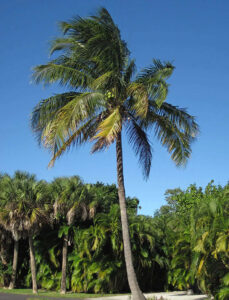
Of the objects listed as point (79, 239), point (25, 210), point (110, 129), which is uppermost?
point (110, 129)

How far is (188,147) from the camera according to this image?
55.9 feet

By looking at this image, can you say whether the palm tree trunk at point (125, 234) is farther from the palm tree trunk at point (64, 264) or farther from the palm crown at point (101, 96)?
the palm tree trunk at point (64, 264)

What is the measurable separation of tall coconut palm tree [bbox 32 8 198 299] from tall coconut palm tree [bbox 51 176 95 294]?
8450mm

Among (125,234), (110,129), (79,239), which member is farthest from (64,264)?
(110,129)

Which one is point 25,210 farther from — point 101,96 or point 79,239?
point 101,96

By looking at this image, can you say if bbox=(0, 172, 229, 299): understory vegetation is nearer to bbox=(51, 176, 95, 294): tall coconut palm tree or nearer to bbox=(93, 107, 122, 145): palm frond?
bbox=(51, 176, 95, 294): tall coconut palm tree

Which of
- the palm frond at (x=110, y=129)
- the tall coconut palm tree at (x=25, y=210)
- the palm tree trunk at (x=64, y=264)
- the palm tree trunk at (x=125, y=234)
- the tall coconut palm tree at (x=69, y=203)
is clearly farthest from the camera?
the tall coconut palm tree at (x=69, y=203)

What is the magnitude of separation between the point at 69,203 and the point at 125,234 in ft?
33.3

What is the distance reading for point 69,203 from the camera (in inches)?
975

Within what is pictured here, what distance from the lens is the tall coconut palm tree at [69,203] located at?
24609mm

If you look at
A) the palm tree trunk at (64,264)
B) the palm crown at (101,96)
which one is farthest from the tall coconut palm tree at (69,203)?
the palm crown at (101,96)

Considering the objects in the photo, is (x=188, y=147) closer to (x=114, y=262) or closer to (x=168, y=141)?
(x=168, y=141)

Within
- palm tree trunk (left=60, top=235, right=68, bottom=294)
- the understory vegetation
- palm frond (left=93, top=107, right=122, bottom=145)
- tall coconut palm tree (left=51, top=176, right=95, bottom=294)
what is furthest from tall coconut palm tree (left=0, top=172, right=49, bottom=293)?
palm frond (left=93, top=107, right=122, bottom=145)

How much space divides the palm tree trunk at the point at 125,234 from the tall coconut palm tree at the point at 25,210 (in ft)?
29.3
